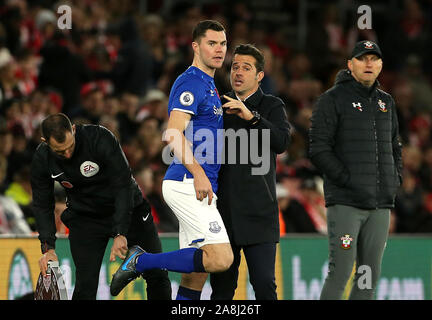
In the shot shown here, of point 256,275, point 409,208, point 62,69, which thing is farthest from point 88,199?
point 409,208

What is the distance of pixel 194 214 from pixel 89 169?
994 mm

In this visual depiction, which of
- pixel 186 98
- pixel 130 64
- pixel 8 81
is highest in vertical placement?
pixel 130 64

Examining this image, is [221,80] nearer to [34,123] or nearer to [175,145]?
[34,123]

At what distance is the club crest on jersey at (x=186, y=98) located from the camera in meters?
6.02

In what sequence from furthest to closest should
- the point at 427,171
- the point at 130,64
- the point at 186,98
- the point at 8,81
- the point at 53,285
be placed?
1. the point at 427,171
2. the point at 130,64
3. the point at 8,81
4. the point at 53,285
5. the point at 186,98

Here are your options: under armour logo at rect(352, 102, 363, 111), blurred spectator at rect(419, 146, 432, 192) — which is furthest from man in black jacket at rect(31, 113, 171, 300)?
blurred spectator at rect(419, 146, 432, 192)

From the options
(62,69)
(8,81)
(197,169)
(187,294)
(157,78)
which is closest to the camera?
(197,169)

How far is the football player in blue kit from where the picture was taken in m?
5.96

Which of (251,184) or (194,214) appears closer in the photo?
(194,214)

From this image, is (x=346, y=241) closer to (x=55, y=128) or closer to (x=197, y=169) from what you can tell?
(x=197, y=169)

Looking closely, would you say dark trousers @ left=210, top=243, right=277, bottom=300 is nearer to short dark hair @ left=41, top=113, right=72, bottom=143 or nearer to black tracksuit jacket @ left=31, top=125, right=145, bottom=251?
black tracksuit jacket @ left=31, top=125, right=145, bottom=251

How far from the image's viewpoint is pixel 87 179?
21.9ft

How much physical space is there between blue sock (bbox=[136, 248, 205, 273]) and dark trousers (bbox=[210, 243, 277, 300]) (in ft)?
1.26
